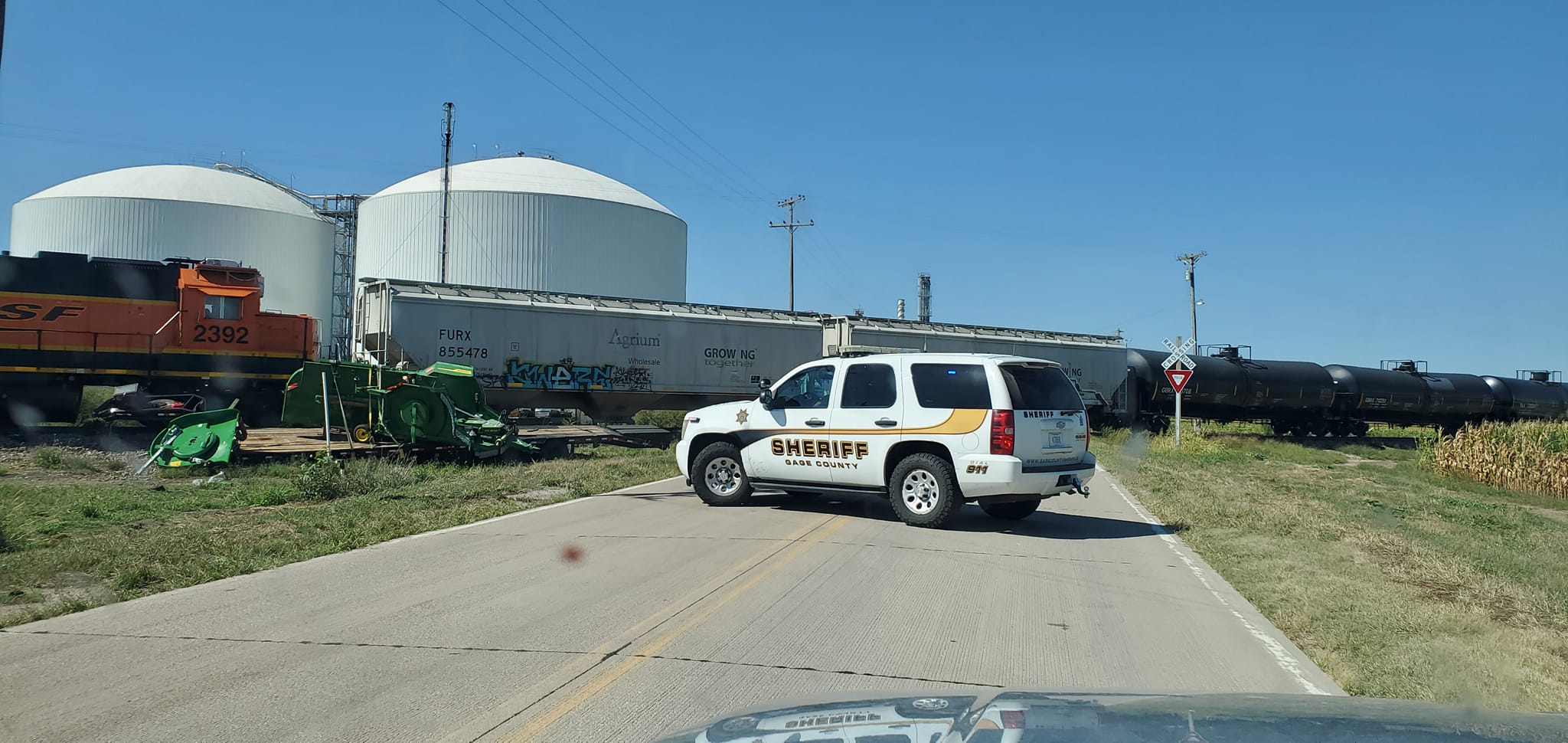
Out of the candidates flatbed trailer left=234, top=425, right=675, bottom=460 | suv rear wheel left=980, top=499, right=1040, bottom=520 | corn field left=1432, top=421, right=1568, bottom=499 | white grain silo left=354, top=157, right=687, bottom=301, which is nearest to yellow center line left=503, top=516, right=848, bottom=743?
suv rear wheel left=980, top=499, right=1040, bottom=520

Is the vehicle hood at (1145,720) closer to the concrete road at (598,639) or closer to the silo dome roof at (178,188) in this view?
the concrete road at (598,639)

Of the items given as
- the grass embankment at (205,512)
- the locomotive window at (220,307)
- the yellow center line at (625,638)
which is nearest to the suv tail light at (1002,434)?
the yellow center line at (625,638)

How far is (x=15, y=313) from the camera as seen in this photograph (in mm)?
22875

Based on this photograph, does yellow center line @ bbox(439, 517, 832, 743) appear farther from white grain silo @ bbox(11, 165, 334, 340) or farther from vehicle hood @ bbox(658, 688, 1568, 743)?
white grain silo @ bbox(11, 165, 334, 340)

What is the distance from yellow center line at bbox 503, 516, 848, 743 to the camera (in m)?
4.60

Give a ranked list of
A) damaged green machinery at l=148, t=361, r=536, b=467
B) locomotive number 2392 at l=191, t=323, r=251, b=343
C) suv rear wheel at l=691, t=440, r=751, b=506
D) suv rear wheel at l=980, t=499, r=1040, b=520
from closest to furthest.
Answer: suv rear wheel at l=980, t=499, r=1040, b=520
suv rear wheel at l=691, t=440, r=751, b=506
damaged green machinery at l=148, t=361, r=536, b=467
locomotive number 2392 at l=191, t=323, r=251, b=343

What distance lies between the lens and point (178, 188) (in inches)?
2151

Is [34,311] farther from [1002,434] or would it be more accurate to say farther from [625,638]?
[625,638]

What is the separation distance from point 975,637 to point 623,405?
23.5m

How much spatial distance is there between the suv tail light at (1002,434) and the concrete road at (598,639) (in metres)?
1.19

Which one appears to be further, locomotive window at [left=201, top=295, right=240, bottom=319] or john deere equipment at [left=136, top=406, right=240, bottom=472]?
locomotive window at [left=201, top=295, right=240, bottom=319]

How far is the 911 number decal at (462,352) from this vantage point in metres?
25.3

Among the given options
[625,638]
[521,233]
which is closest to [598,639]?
[625,638]

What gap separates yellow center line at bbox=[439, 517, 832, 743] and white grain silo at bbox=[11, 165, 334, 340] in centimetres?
5163
